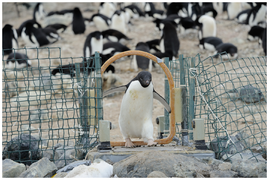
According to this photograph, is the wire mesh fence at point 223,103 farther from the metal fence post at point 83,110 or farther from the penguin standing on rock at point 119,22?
the penguin standing on rock at point 119,22

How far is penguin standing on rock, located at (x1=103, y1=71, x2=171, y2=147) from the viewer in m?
3.31

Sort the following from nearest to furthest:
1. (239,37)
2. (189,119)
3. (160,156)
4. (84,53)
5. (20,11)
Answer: (160,156)
(189,119)
(84,53)
(239,37)
(20,11)

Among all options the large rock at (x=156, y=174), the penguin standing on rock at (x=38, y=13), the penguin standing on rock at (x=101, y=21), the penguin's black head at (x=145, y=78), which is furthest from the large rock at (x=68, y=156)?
the penguin standing on rock at (x=38, y=13)

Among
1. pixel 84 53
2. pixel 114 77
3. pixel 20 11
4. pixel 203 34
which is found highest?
pixel 20 11

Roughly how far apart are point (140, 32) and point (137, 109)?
29.6 feet

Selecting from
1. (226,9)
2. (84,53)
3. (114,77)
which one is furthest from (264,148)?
(226,9)

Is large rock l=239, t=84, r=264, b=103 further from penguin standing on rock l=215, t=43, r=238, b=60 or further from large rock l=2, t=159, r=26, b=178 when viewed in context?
penguin standing on rock l=215, t=43, r=238, b=60

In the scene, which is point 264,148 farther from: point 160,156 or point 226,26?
point 226,26

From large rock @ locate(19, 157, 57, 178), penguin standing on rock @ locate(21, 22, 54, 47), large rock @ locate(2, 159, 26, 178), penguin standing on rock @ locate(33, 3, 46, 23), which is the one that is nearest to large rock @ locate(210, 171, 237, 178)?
large rock @ locate(19, 157, 57, 178)

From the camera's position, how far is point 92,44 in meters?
9.84

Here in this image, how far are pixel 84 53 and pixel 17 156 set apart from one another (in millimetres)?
6393

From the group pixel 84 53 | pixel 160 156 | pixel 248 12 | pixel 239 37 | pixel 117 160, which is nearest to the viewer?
pixel 160 156

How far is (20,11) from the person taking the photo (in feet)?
55.5

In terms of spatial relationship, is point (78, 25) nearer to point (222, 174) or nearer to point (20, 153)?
point (20, 153)
